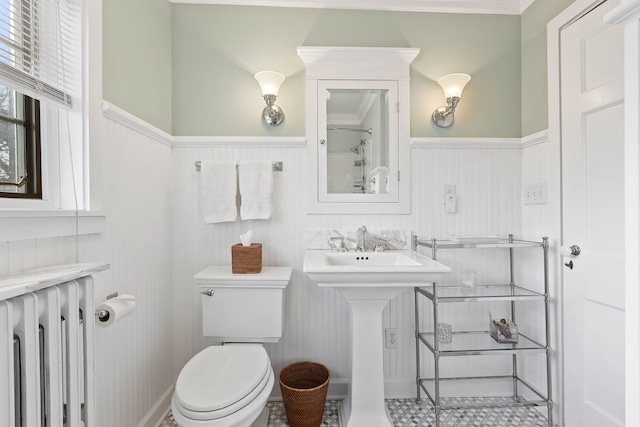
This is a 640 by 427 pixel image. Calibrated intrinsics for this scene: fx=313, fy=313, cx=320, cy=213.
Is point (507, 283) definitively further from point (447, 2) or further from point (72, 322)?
point (72, 322)

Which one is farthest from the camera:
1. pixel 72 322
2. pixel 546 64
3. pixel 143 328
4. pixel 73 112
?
pixel 546 64

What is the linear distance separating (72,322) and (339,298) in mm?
1313

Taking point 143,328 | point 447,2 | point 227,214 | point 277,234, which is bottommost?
point 143,328

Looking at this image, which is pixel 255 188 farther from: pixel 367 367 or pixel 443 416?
pixel 443 416

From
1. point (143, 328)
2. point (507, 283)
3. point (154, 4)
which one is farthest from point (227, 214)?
point (507, 283)

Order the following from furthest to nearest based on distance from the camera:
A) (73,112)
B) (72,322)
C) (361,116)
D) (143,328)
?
(361,116) → (143,328) → (73,112) → (72,322)

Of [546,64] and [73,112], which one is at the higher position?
[546,64]

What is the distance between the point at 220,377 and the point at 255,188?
3.20 feet

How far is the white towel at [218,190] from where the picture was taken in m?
1.80

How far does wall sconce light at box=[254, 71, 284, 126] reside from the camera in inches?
70.1

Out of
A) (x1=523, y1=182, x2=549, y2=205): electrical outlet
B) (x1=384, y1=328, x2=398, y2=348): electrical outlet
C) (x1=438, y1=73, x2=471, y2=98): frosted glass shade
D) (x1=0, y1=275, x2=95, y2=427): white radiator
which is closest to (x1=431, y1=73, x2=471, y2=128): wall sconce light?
(x1=438, y1=73, x2=471, y2=98): frosted glass shade

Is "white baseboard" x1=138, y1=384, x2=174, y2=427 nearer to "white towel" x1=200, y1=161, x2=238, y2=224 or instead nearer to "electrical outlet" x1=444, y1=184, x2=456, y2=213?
"white towel" x1=200, y1=161, x2=238, y2=224

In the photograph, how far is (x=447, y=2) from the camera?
189 centimetres

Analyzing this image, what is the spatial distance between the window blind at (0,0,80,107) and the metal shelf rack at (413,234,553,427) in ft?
5.73
